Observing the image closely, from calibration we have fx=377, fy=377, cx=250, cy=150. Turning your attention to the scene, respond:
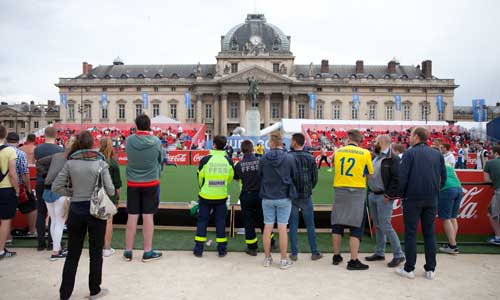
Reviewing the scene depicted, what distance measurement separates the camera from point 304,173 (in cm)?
644

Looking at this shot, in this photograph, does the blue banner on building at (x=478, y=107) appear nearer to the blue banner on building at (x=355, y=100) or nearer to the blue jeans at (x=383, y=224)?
the blue banner on building at (x=355, y=100)

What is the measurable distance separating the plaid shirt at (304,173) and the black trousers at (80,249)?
3134 mm

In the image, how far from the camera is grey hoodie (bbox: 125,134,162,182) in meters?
6.16

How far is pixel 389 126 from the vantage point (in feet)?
133

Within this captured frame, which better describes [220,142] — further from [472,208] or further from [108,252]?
[472,208]

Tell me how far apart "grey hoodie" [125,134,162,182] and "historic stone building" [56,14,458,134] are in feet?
168

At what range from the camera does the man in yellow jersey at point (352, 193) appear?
19.7ft

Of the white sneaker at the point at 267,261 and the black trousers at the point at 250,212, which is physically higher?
the black trousers at the point at 250,212

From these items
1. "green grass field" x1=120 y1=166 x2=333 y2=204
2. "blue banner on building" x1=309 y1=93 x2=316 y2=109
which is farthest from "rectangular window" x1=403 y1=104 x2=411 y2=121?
"green grass field" x1=120 y1=166 x2=333 y2=204

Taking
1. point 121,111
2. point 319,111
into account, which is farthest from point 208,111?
point 319,111

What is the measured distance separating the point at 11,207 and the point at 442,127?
42609mm

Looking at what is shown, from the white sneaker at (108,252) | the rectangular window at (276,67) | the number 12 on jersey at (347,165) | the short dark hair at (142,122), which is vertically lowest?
the white sneaker at (108,252)

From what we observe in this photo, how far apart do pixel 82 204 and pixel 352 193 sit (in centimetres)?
398

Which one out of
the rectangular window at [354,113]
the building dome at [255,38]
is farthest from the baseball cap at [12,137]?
the rectangular window at [354,113]
